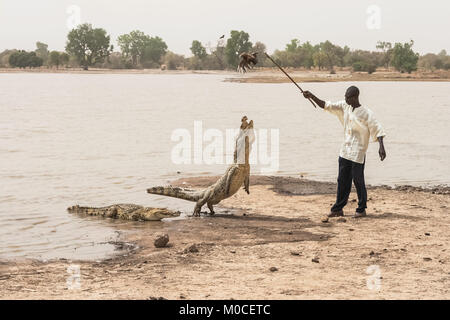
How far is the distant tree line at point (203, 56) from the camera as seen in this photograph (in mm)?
103500

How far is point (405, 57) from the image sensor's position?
89.6 metres

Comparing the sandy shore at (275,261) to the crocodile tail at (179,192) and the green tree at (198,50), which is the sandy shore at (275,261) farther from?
the green tree at (198,50)

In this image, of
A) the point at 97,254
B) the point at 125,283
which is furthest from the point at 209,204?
the point at 125,283

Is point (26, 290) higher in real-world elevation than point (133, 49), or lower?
lower

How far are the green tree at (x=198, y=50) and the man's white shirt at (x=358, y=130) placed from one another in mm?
126870

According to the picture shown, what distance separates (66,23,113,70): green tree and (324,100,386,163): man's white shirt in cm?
12677

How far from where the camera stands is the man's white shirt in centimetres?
868

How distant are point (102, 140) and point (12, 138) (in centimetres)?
358

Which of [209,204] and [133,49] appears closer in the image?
[209,204]

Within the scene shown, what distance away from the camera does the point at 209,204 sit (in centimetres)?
992


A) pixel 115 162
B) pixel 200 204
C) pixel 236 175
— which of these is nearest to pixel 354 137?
pixel 236 175

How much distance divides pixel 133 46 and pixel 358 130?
481 feet

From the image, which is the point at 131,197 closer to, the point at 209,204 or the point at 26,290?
the point at 209,204
